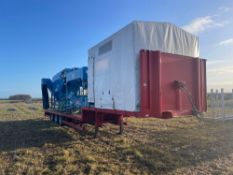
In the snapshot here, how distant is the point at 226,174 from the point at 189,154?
1.63 m

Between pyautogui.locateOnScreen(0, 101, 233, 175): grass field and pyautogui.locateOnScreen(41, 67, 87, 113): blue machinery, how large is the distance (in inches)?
68.3

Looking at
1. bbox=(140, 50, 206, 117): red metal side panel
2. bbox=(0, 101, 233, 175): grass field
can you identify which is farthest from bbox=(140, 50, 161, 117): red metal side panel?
bbox=(0, 101, 233, 175): grass field

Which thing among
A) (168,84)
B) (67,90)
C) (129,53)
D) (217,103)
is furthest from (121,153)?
(217,103)

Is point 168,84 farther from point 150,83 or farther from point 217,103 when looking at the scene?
point 217,103

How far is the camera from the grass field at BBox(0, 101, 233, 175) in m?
5.93

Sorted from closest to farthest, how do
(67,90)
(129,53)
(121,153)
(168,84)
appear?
(129,53)
(168,84)
(121,153)
(67,90)

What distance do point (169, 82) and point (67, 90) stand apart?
8.37 metres

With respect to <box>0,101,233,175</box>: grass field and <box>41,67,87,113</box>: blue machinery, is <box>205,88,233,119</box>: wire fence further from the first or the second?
<box>41,67,87,113</box>: blue machinery

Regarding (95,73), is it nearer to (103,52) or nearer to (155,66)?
(103,52)

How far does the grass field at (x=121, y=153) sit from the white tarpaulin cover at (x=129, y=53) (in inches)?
57.9

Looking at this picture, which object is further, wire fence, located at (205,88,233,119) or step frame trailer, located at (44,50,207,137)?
wire fence, located at (205,88,233,119)

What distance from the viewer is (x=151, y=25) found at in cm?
625

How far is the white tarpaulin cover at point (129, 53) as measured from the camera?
19.6ft

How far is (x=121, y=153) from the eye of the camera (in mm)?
7266
